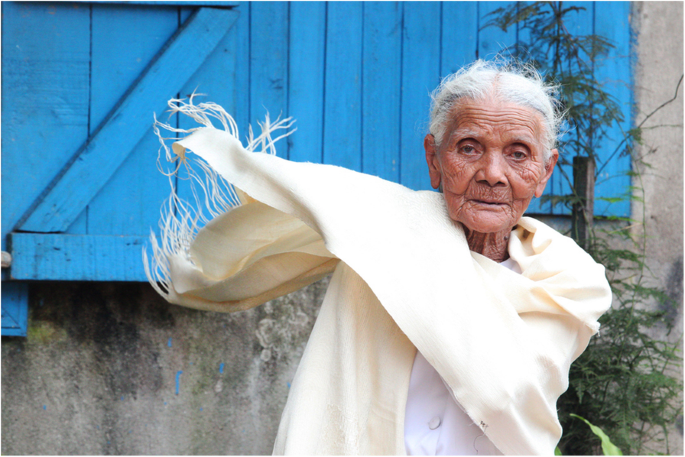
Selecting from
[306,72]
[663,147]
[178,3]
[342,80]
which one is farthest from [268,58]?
[663,147]

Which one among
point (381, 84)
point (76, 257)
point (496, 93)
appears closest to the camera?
point (496, 93)

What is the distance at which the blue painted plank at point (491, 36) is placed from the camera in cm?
311

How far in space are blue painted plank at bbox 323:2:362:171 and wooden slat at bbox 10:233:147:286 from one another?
1123 mm

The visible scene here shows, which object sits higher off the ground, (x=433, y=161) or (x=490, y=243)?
(x=433, y=161)

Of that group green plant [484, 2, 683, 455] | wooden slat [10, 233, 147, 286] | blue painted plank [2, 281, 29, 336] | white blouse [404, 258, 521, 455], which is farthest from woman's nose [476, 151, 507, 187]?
blue painted plank [2, 281, 29, 336]

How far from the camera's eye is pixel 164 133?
9.69 feet

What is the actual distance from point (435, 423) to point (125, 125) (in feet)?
7.08

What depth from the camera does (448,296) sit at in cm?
138

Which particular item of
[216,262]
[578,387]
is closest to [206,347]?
[216,262]

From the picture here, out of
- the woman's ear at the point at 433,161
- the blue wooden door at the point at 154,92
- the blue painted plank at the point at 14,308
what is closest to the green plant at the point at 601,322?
the blue wooden door at the point at 154,92

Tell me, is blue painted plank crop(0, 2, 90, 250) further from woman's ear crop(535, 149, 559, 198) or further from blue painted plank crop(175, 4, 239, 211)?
woman's ear crop(535, 149, 559, 198)

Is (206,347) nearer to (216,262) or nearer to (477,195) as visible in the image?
(216,262)

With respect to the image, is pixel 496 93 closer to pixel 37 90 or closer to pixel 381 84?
pixel 381 84

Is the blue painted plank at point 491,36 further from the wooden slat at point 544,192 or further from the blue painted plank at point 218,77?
the blue painted plank at point 218,77
